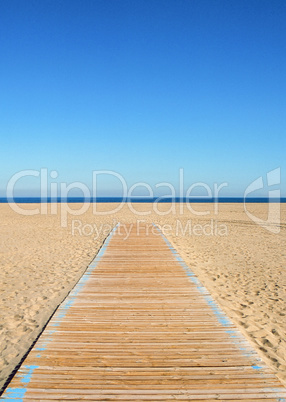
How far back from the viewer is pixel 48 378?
2760 millimetres

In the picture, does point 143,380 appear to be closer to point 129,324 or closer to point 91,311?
point 129,324

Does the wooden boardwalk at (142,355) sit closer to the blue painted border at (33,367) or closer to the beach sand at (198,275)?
the blue painted border at (33,367)

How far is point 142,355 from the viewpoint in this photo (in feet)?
10.4

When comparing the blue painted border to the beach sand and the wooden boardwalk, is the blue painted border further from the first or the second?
the beach sand

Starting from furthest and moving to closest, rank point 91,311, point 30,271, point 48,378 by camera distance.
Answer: point 30,271, point 91,311, point 48,378

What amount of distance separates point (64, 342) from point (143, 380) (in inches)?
44.3

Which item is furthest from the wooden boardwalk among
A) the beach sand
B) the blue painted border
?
the beach sand

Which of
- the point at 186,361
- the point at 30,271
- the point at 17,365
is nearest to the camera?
the point at 186,361

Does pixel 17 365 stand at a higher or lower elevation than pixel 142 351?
lower

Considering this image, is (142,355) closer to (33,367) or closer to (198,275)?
(33,367)

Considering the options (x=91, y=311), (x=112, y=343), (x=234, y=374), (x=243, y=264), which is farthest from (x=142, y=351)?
(x=243, y=264)

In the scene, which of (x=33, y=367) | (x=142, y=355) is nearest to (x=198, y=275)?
(x=142, y=355)

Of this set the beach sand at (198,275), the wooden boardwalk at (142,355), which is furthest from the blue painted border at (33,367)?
the beach sand at (198,275)

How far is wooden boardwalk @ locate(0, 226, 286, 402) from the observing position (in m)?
2.62
